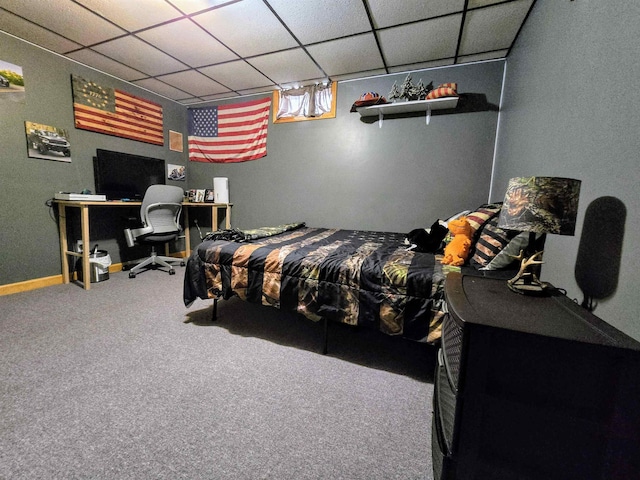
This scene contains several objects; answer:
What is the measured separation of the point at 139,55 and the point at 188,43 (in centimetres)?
69

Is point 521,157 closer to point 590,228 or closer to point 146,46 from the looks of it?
point 590,228

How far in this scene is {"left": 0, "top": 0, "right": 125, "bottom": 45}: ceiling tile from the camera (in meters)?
2.06

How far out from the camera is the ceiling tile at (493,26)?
2035 millimetres

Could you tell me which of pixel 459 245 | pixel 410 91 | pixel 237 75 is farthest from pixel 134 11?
pixel 459 245

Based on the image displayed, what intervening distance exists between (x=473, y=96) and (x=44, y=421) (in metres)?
4.13

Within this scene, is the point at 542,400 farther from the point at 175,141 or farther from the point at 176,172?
the point at 175,141

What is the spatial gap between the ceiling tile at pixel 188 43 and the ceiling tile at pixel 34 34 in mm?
832

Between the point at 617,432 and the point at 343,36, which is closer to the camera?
the point at 617,432

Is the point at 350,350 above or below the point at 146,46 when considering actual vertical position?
below

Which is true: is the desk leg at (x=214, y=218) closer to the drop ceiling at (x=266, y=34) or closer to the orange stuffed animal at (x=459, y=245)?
the drop ceiling at (x=266, y=34)

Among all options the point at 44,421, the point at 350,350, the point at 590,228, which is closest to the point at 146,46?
the point at 44,421

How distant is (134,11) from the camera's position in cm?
213

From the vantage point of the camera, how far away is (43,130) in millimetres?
2756

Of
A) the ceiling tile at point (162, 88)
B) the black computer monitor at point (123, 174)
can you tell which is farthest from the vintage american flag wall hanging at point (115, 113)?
the black computer monitor at point (123, 174)
